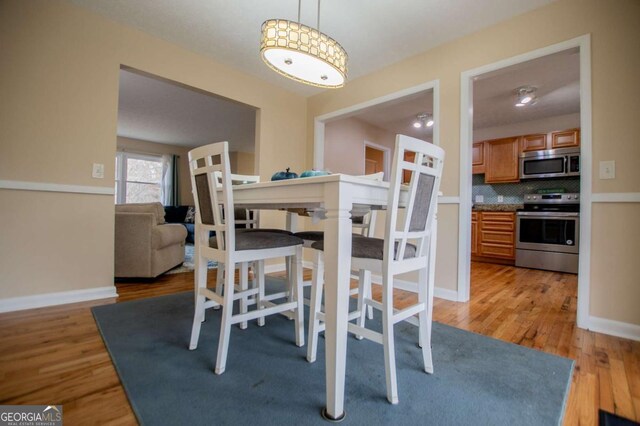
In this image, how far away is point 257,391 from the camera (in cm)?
117

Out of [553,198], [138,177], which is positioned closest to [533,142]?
[553,198]

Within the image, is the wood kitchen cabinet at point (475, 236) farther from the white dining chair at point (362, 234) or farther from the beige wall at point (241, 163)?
the beige wall at point (241, 163)

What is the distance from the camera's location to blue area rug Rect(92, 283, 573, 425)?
3.41 ft

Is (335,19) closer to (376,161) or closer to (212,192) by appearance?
(212,192)

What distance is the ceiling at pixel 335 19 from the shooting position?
2.18 meters

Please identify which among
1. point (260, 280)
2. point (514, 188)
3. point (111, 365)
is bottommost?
point (111, 365)

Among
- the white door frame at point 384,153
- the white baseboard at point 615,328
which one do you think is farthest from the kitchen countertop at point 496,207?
the white baseboard at point 615,328

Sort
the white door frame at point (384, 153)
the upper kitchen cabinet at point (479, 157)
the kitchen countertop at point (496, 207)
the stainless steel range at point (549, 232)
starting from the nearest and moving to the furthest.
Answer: the stainless steel range at point (549, 232), the kitchen countertop at point (496, 207), the upper kitchen cabinet at point (479, 157), the white door frame at point (384, 153)

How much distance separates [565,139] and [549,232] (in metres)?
1.38

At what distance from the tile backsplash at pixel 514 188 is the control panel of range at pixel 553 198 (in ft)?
1.25

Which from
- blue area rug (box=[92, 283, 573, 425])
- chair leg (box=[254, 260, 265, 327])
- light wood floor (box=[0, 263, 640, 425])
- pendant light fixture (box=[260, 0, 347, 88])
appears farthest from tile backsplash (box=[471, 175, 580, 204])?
chair leg (box=[254, 260, 265, 327])

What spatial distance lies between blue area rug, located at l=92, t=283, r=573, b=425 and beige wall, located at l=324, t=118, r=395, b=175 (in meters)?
2.98

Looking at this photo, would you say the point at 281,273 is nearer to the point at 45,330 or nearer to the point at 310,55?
the point at 45,330

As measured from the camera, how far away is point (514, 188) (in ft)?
15.8
